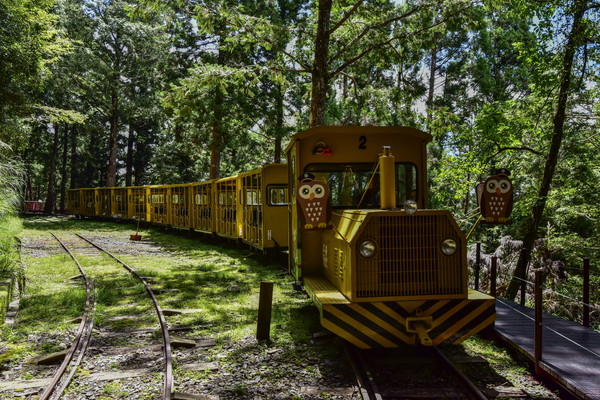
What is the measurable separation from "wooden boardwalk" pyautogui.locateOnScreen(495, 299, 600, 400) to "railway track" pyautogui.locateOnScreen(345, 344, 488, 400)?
822 millimetres

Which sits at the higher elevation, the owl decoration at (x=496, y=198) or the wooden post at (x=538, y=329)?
the owl decoration at (x=496, y=198)

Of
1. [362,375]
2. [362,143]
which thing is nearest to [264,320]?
[362,375]

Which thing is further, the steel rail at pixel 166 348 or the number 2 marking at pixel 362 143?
the number 2 marking at pixel 362 143

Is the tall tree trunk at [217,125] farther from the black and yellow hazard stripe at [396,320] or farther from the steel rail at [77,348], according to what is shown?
the black and yellow hazard stripe at [396,320]

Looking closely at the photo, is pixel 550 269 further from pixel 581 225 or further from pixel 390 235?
pixel 390 235

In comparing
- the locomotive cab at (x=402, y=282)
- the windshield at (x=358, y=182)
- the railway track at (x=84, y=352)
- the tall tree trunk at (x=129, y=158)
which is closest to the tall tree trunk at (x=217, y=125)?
the railway track at (x=84, y=352)

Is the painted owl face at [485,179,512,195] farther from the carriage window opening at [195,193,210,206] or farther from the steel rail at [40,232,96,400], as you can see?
the carriage window opening at [195,193,210,206]

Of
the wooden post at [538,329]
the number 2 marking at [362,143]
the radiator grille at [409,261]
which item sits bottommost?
the wooden post at [538,329]

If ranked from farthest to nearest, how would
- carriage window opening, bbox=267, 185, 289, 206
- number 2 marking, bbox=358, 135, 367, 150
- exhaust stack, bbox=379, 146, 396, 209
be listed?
carriage window opening, bbox=267, 185, 289, 206 → number 2 marking, bbox=358, 135, 367, 150 → exhaust stack, bbox=379, 146, 396, 209

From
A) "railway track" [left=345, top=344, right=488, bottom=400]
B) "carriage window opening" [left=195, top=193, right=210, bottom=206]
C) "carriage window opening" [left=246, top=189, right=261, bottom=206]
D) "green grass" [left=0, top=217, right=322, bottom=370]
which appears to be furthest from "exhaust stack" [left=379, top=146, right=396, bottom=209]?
"carriage window opening" [left=195, top=193, right=210, bottom=206]

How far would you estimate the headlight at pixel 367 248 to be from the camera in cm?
501

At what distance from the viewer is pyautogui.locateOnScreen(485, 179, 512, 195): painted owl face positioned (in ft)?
18.1

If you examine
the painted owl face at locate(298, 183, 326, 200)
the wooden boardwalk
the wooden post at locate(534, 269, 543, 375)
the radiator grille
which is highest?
the painted owl face at locate(298, 183, 326, 200)

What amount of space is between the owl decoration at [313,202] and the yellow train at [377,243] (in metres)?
0.01
